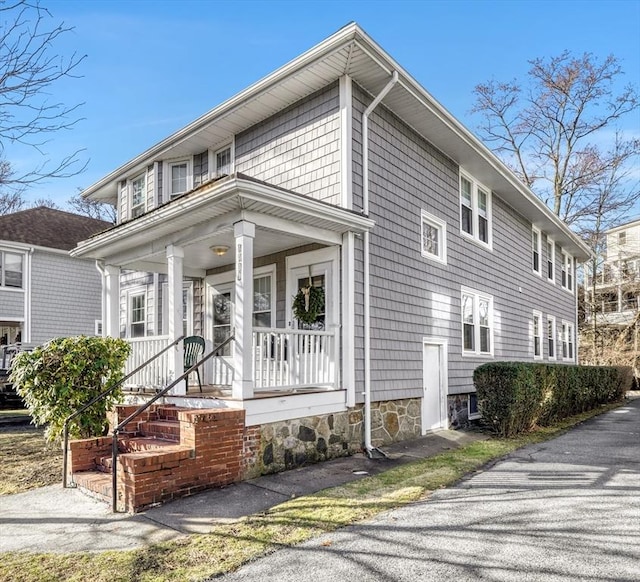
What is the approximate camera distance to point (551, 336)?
17.4m

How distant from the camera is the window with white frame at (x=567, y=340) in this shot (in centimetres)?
1895

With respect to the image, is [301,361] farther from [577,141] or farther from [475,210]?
[577,141]

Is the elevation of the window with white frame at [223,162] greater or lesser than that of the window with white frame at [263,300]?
greater

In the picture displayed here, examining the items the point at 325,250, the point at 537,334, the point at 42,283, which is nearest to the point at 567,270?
the point at 537,334

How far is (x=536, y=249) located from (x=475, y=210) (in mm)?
5360

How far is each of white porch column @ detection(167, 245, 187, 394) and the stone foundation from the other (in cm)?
178

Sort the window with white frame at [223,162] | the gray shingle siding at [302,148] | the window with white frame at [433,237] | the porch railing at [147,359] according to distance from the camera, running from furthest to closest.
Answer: the window with white frame at [223,162]
the window with white frame at [433,237]
the porch railing at [147,359]
the gray shingle siding at [302,148]

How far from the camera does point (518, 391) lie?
9.37 metres

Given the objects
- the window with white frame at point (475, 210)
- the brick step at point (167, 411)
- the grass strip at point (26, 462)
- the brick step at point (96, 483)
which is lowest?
the grass strip at point (26, 462)

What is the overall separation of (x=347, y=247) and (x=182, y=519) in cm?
453

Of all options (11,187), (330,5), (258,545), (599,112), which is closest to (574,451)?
(258,545)

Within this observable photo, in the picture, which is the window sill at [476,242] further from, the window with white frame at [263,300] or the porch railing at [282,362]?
the porch railing at [282,362]

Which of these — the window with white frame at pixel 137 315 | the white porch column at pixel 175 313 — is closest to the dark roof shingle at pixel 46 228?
the window with white frame at pixel 137 315

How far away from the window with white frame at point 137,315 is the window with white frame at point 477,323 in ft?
24.5
